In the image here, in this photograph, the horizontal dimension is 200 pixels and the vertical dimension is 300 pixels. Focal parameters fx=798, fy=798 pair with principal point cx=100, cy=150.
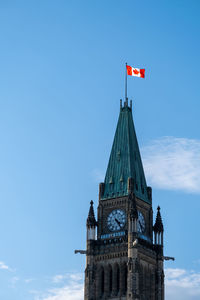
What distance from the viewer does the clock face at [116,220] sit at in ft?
397

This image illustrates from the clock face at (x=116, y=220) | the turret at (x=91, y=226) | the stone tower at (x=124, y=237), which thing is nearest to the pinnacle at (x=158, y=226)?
the stone tower at (x=124, y=237)

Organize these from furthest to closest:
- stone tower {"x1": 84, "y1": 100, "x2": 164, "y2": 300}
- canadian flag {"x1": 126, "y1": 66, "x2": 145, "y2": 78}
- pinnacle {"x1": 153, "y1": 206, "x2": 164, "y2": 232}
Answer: canadian flag {"x1": 126, "y1": 66, "x2": 145, "y2": 78}, pinnacle {"x1": 153, "y1": 206, "x2": 164, "y2": 232}, stone tower {"x1": 84, "y1": 100, "x2": 164, "y2": 300}

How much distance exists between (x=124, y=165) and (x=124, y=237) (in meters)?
12.3

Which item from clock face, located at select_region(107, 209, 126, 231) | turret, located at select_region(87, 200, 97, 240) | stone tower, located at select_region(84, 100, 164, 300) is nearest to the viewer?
stone tower, located at select_region(84, 100, 164, 300)

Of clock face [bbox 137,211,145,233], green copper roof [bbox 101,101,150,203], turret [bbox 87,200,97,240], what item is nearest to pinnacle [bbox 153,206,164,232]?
clock face [bbox 137,211,145,233]

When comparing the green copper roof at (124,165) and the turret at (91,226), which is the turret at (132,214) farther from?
the turret at (91,226)

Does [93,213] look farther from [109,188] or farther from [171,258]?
[171,258]

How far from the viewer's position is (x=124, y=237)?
119m

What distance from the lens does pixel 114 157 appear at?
126938 millimetres

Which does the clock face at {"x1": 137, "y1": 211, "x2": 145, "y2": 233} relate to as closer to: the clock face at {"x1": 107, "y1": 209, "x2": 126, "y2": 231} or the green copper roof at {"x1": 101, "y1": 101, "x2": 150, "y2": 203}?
the clock face at {"x1": 107, "y1": 209, "x2": 126, "y2": 231}

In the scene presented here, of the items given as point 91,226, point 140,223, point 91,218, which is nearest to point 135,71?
point 140,223

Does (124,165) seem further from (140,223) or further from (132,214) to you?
(132,214)

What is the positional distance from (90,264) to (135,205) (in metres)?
11.2

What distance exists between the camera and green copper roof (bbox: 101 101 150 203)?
124000 millimetres
